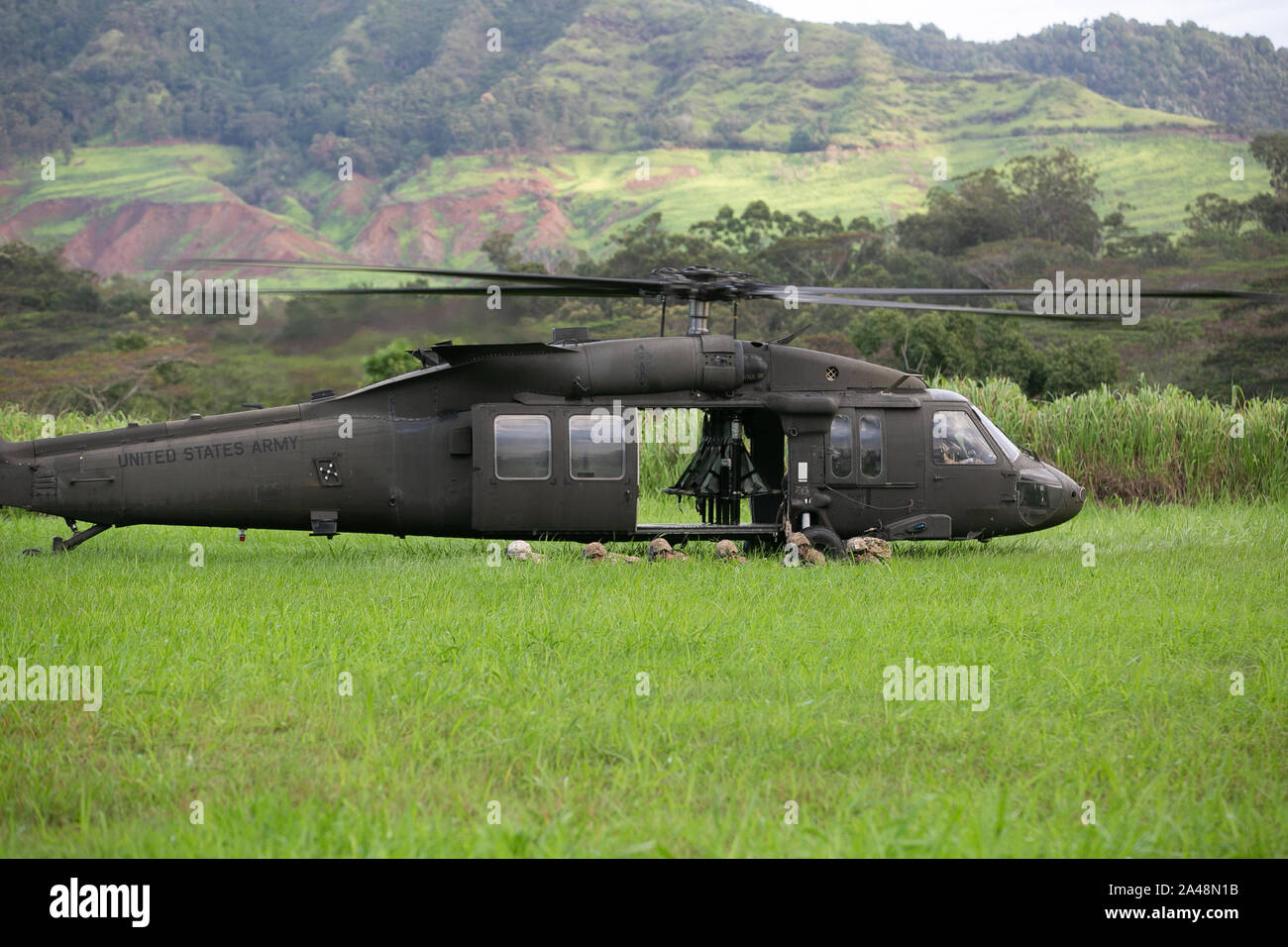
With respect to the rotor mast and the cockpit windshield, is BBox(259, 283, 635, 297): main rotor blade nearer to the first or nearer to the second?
the rotor mast

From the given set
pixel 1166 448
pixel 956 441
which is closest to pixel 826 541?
pixel 956 441

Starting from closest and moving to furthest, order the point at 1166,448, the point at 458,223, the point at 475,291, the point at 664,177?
the point at 475,291 < the point at 1166,448 < the point at 458,223 < the point at 664,177

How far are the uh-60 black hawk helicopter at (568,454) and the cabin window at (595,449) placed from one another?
0.02m

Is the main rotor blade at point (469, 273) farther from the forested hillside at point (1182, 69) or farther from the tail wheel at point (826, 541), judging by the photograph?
the forested hillside at point (1182, 69)

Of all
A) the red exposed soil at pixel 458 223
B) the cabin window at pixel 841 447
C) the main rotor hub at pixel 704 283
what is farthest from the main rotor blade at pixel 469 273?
the red exposed soil at pixel 458 223

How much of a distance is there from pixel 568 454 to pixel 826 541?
2820 mm

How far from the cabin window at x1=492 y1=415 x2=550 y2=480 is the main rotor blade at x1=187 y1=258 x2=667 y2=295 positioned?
1668 mm

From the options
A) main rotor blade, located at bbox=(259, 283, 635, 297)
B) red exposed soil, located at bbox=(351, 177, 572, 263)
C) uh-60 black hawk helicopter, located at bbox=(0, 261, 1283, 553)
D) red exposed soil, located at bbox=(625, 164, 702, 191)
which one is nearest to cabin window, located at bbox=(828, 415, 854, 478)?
uh-60 black hawk helicopter, located at bbox=(0, 261, 1283, 553)

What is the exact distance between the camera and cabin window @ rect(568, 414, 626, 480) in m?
12.2

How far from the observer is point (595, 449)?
12.2 metres

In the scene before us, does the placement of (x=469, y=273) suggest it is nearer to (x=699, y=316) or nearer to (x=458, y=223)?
(x=699, y=316)

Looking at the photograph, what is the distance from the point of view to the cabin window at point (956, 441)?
504 inches

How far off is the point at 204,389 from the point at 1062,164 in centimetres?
5868
